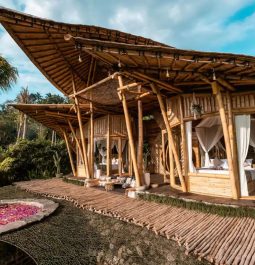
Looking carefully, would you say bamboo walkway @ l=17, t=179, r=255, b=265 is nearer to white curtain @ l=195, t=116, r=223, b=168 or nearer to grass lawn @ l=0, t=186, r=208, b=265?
grass lawn @ l=0, t=186, r=208, b=265

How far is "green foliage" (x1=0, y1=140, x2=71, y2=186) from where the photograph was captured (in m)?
16.3

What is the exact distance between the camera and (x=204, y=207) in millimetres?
6031

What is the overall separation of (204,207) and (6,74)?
527 inches

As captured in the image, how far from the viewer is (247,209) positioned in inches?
211

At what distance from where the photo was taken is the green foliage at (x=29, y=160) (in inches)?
642

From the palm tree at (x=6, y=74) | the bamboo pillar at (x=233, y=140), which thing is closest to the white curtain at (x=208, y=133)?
the bamboo pillar at (x=233, y=140)

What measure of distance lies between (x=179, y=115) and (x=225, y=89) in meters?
1.97

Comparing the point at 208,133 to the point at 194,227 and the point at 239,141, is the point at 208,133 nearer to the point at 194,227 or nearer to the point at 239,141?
the point at 239,141

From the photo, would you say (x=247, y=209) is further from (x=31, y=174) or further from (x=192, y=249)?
(x=31, y=174)

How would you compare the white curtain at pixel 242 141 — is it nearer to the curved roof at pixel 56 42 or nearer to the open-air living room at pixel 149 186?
the open-air living room at pixel 149 186

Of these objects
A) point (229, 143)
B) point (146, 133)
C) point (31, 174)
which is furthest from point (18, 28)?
point (31, 174)

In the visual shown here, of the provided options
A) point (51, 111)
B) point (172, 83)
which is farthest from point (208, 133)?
point (51, 111)

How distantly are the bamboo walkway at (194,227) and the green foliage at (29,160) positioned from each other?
10.8 m

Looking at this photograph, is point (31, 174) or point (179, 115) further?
point (31, 174)
